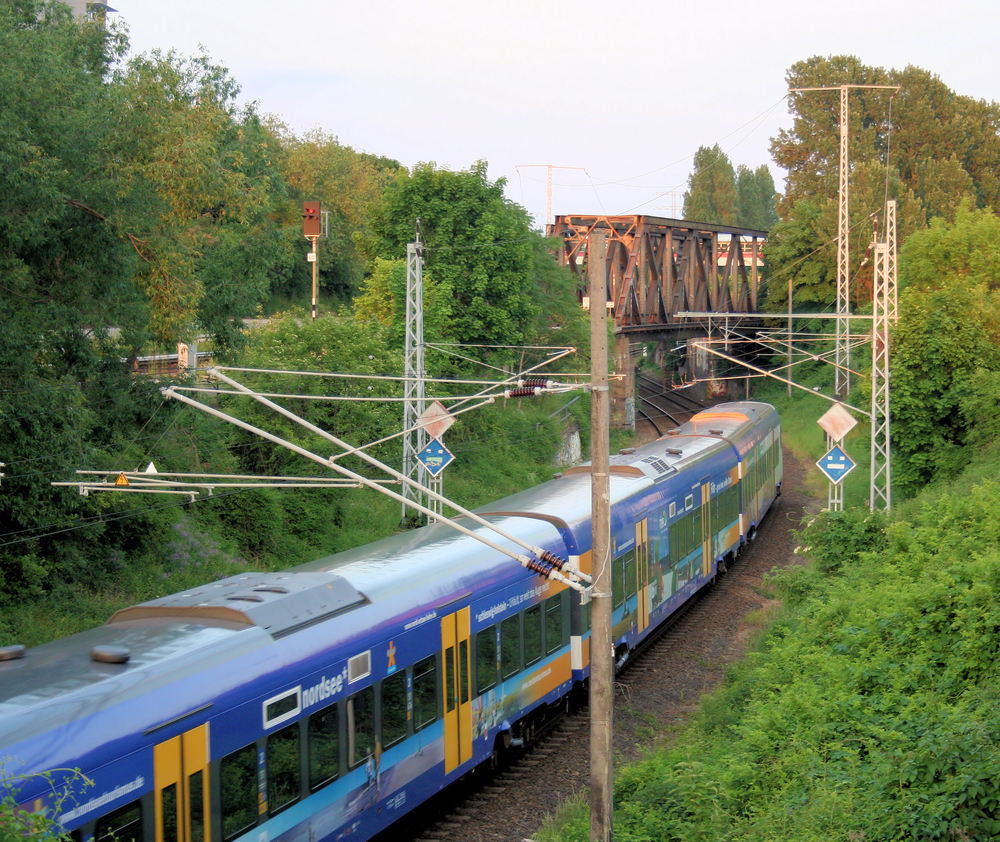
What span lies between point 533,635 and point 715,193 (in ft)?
319

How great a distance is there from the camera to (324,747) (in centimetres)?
911

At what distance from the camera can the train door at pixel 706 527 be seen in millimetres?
21750

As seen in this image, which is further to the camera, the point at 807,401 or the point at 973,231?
the point at 807,401

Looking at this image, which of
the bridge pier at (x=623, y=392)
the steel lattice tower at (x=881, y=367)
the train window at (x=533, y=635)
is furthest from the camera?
the bridge pier at (x=623, y=392)

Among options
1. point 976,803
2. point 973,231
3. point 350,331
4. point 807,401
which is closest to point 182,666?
point 976,803

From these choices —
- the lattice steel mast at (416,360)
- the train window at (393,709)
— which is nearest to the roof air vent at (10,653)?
the train window at (393,709)

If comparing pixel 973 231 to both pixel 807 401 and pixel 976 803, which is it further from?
pixel 976 803

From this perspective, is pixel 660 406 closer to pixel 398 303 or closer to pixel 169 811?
pixel 398 303

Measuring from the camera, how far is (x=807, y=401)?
2112 inches

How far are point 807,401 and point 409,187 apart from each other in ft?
80.2

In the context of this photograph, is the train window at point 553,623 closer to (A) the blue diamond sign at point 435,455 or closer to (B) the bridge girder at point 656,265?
(A) the blue diamond sign at point 435,455

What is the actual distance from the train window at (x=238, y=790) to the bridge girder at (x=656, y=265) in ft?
127

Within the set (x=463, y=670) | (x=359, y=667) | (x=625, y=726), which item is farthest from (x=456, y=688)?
(x=625, y=726)

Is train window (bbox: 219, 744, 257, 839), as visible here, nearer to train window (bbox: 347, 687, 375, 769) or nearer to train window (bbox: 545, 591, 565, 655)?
train window (bbox: 347, 687, 375, 769)
